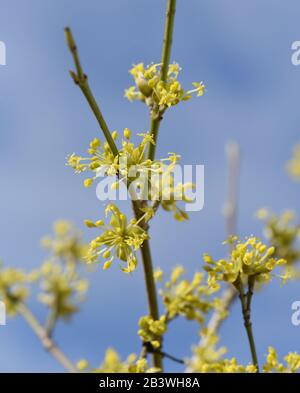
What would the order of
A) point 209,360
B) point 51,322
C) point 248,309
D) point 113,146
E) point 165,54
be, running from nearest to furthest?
point 113,146, point 165,54, point 248,309, point 209,360, point 51,322

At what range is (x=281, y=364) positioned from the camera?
3.04 m

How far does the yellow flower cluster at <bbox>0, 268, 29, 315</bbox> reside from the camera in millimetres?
5203

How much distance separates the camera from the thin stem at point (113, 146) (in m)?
2.30

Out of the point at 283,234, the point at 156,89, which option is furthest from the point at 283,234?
the point at 156,89

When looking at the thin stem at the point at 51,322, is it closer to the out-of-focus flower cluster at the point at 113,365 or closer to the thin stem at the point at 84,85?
the out-of-focus flower cluster at the point at 113,365

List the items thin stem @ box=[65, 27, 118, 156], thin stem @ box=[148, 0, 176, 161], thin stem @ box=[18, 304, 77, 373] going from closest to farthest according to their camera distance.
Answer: thin stem @ box=[65, 27, 118, 156] → thin stem @ box=[148, 0, 176, 161] → thin stem @ box=[18, 304, 77, 373]

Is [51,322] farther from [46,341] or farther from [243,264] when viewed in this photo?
[243,264]

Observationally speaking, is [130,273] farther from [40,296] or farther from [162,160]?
[40,296]

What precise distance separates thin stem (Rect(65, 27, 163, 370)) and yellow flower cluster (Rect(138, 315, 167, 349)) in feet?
0.17

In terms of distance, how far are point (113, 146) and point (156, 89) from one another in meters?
0.56

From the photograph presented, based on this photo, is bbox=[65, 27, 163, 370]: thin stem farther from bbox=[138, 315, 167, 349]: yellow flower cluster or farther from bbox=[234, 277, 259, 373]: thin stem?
bbox=[234, 277, 259, 373]: thin stem

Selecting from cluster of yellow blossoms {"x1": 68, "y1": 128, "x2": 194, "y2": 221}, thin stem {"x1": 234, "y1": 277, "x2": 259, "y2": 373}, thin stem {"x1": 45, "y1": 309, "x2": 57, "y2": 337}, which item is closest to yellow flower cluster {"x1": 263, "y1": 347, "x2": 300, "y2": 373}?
thin stem {"x1": 234, "y1": 277, "x2": 259, "y2": 373}

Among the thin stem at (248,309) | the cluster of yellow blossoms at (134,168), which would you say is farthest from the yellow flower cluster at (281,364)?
the cluster of yellow blossoms at (134,168)
